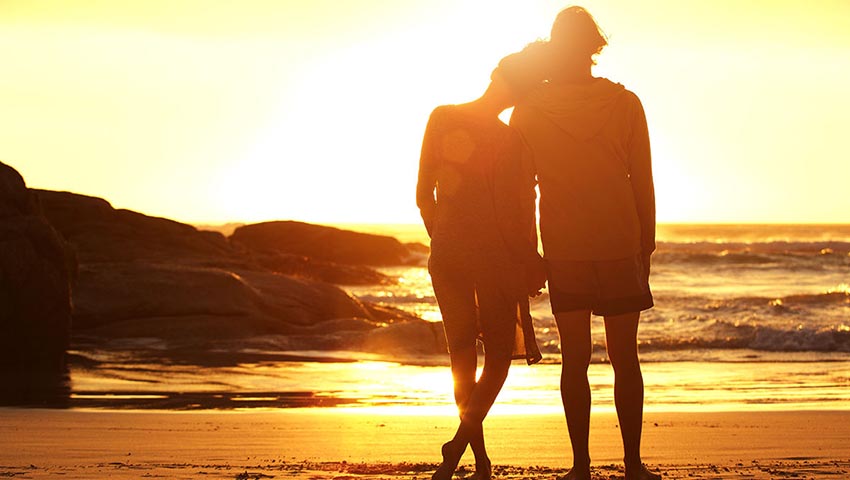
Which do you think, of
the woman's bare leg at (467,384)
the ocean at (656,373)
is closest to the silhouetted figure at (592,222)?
the woman's bare leg at (467,384)

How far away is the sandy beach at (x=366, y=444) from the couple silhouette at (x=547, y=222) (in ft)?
1.81

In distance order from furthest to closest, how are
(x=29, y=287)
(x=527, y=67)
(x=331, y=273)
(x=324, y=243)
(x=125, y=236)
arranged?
(x=324, y=243) → (x=331, y=273) → (x=125, y=236) → (x=29, y=287) → (x=527, y=67)

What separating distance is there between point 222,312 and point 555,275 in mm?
12684

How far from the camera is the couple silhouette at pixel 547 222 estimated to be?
5.32m

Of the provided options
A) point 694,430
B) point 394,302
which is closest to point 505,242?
point 694,430

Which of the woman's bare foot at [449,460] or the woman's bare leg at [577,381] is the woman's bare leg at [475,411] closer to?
the woman's bare foot at [449,460]

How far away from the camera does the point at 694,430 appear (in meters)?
7.73

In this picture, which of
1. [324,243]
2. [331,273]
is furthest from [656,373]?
[324,243]

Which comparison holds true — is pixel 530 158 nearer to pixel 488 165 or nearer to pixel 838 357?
pixel 488 165

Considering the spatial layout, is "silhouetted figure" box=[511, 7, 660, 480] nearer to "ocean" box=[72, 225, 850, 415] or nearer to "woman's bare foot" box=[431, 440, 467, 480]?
"woman's bare foot" box=[431, 440, 467, 480]

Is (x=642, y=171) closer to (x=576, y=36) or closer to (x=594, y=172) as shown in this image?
(x=594, y=172)

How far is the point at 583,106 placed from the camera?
537 cm

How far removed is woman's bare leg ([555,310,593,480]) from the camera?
17.5ft

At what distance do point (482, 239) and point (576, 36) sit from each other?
103 cm
